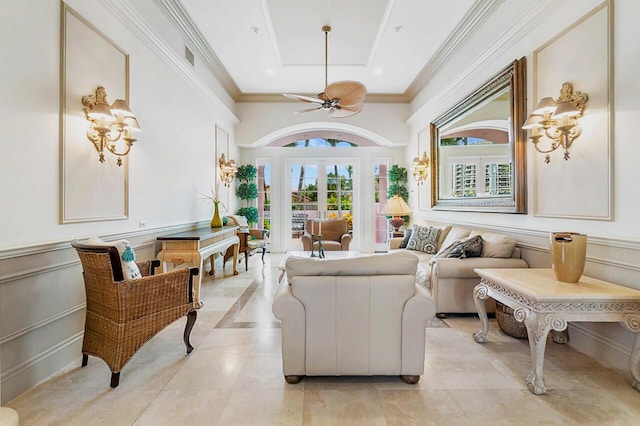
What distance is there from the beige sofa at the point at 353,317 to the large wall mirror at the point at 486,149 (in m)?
1.96

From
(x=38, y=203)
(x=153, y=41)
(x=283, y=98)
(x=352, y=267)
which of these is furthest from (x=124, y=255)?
(x=283, y=98)

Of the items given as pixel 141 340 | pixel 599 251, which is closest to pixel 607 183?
pixel 599 251

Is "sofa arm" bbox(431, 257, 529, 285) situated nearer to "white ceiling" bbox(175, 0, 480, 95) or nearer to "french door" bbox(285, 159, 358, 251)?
"white ceiling" bbox(175, 0, 480, 95)

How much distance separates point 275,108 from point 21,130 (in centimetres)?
486

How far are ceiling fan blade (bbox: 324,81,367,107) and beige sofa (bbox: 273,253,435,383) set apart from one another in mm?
2426

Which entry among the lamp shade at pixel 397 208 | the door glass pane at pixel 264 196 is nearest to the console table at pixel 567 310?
the lamp shade at pixel 397 208

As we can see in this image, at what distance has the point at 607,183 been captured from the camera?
214 centimetres

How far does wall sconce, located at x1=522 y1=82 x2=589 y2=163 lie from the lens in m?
2.29

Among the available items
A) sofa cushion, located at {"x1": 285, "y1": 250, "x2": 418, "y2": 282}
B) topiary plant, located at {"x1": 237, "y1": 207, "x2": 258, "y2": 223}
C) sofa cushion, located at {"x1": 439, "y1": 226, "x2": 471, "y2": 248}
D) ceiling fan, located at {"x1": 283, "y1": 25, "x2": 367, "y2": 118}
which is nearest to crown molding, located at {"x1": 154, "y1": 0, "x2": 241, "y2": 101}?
ceiling fan, located at {"x1": 283, "y1": 25, "x2": 367, "y2": 118}

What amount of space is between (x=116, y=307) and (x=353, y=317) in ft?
5.18

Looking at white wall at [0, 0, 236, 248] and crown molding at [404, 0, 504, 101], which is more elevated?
crown molding at [404, 0, 504, 101]

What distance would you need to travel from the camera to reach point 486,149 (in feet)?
11.9

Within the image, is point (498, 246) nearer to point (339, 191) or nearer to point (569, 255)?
point (569, 255)

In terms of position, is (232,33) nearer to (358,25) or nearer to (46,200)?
(358,25)
